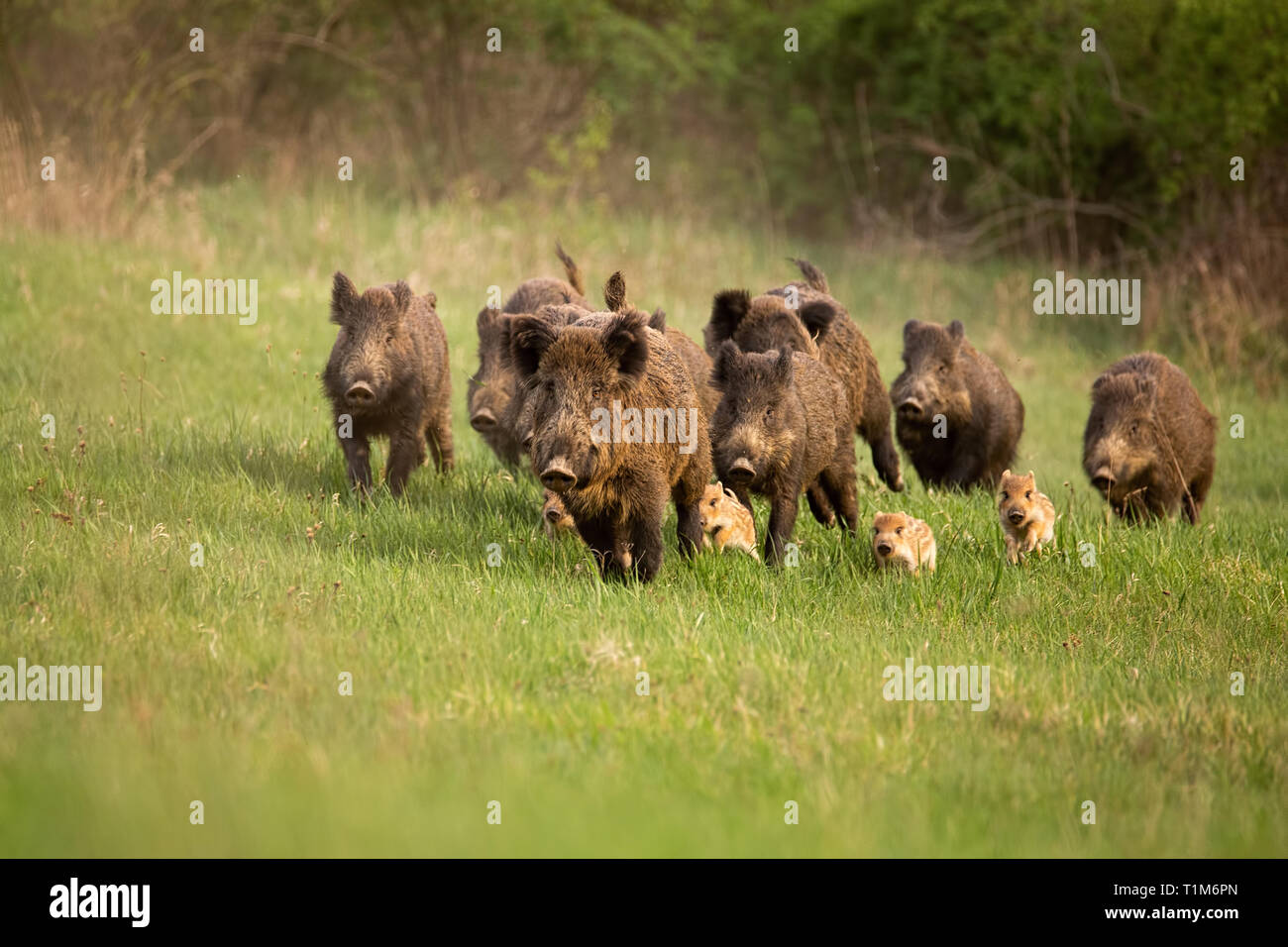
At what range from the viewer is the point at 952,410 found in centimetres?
1096

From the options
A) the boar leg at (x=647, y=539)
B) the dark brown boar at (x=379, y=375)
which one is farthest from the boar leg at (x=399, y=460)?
the boar leg at (x=647, y=539)

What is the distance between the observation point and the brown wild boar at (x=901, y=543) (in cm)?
789

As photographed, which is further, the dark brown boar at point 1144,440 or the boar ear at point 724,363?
the dark brown boar at point 1144,440

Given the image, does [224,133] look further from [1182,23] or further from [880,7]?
[1182,23]

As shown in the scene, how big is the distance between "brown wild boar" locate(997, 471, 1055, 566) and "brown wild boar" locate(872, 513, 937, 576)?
625mm

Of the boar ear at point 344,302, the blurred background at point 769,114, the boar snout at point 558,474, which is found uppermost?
the blurred background at point 769,114

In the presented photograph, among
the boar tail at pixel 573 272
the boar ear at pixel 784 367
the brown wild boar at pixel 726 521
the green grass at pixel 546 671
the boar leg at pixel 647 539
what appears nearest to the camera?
the green grass at pixel 546 671

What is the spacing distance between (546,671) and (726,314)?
4106 millimetres

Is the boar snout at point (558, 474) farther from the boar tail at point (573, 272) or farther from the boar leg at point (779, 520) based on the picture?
the boar tail at point (573, 272)

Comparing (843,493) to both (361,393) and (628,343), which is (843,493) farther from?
(361,393)

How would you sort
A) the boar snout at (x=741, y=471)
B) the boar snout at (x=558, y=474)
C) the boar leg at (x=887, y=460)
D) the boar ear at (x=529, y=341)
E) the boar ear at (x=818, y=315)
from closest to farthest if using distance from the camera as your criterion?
1. the boar snout at (x=558, y=474)
2. the boar ear at (x=529, y=341)
3. the boar snout at (x=741, y=471)
4. the boar ear at (x=818, y=315)
5. the boar leg at (x=887, y=460)

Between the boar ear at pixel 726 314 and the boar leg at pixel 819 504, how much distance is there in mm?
1156

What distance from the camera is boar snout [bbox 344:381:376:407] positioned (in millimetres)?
8609

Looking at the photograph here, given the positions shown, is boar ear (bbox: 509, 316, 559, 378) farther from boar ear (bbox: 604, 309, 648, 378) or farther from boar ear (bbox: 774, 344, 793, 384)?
boar ear (bbox: 774, 344, 793, 384)
